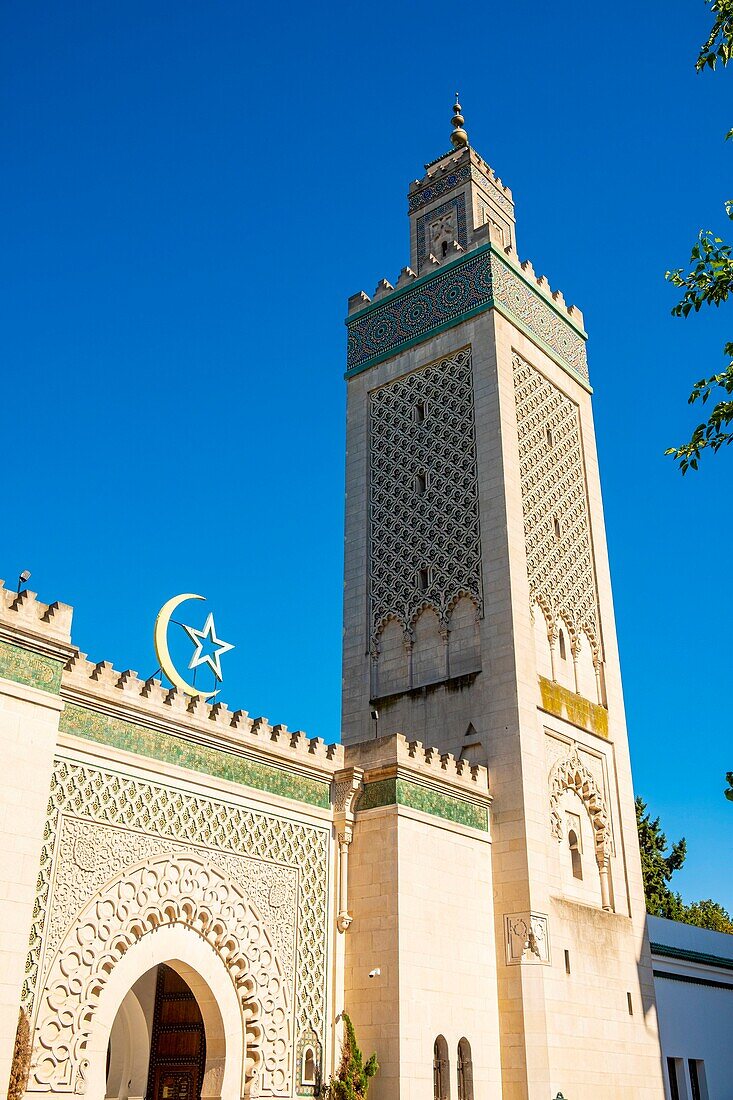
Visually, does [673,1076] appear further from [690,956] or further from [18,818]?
[18,818]

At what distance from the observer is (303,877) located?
36.4ft

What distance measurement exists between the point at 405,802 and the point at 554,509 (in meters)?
5.68

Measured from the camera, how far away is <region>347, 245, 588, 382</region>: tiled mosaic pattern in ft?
52.8

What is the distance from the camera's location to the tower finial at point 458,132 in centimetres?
1850

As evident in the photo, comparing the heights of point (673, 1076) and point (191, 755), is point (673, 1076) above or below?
below

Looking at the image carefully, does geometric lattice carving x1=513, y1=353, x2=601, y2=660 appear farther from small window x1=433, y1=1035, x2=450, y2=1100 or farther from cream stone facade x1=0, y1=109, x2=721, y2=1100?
small window x1=433, y1=1035, x2=450, y2=1100

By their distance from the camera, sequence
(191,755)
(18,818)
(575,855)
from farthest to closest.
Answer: (575,855), (191,755), (18,818)

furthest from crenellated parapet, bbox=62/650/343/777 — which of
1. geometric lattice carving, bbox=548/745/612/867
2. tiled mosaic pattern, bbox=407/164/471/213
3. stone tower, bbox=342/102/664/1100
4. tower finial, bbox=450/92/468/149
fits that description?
tower finial, bbox=450/92/468/149

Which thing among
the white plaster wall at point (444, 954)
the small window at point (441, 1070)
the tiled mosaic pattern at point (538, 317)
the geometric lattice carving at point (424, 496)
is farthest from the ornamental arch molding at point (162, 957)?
the tiled mosaic pattern at point (538, 317)

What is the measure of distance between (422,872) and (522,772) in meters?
1.94

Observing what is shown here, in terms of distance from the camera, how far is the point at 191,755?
33.6ft

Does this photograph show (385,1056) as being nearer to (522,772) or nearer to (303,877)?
(303,877)

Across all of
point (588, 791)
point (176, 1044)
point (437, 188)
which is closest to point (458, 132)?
point (437, 188)

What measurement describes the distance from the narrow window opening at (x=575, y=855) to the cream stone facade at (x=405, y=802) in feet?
0.41
